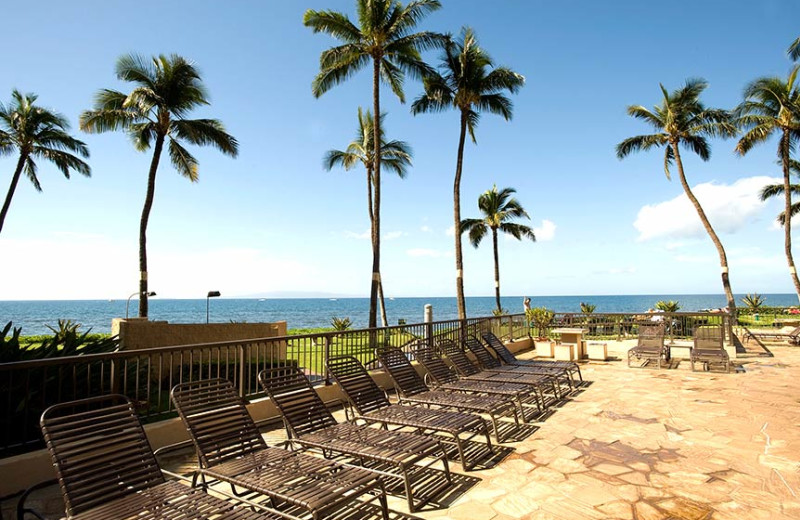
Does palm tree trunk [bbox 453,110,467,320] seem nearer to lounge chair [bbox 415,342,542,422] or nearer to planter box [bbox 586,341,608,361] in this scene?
planter box [bbox 586,341,608,361]

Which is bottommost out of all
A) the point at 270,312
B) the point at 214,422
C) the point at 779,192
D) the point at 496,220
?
the point at 270,312

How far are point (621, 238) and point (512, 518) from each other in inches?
1537

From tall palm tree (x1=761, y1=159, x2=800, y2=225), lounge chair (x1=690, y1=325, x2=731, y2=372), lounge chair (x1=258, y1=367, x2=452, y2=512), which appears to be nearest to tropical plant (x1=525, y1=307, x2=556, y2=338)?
lounge chair (x1=690, y1=325, x2=731, y2=372)

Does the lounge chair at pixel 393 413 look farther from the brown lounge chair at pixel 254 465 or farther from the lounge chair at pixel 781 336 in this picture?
the lounge chair at pixel 781 336

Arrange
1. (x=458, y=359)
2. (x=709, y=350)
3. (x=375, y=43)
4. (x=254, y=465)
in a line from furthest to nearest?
(x=375, y=43), (x=709, y=350), (x=458, y=359), (x=254, y=465)

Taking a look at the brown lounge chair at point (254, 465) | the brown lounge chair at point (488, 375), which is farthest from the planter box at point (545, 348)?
the brown lounge chair at point (254, 465)

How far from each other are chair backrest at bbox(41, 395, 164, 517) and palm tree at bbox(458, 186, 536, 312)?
2651cm

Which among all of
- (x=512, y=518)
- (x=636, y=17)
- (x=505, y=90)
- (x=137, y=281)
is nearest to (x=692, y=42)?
(x=636, y=17)

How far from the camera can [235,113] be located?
15664 millimetres

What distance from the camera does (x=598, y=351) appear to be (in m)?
12.6

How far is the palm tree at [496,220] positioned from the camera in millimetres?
28969

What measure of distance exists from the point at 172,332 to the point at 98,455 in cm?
823

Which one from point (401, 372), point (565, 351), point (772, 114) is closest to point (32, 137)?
point (401, 372)

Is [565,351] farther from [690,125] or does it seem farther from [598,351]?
[690,125]
